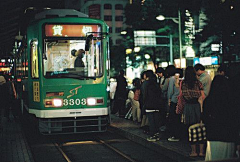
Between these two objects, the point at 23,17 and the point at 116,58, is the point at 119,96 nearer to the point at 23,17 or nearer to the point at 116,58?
the point at 23,17

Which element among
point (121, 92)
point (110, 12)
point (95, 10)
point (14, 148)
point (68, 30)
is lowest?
point (14, 148)

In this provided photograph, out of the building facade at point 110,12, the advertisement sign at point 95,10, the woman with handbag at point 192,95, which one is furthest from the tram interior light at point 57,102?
the advertisement sign at point 95,10

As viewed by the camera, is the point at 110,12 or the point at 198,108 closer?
the point at 198,108

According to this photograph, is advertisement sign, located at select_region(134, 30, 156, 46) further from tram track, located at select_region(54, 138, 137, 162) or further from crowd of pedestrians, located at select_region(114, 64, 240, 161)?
tram track, located at select_region(54, 138, 137, 162)

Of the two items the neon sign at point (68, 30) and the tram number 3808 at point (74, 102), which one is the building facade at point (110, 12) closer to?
the neon sign at point (68, 30)

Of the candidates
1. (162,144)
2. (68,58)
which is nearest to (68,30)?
(68,58)

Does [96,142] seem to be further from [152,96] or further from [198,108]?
[198,108]

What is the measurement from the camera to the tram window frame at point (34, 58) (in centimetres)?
1202

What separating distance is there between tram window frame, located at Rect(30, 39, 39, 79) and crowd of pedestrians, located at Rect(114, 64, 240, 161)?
125 inches

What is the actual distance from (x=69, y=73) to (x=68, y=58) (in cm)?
44

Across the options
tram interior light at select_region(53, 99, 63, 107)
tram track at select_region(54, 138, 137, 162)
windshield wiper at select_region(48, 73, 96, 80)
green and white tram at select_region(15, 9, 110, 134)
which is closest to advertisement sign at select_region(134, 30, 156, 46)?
tram track at select_region(54, 138, 137, 162)

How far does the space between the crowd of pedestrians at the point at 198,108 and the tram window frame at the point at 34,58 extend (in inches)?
125

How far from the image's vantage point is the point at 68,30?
476 inches

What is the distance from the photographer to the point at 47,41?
11.8 metres
